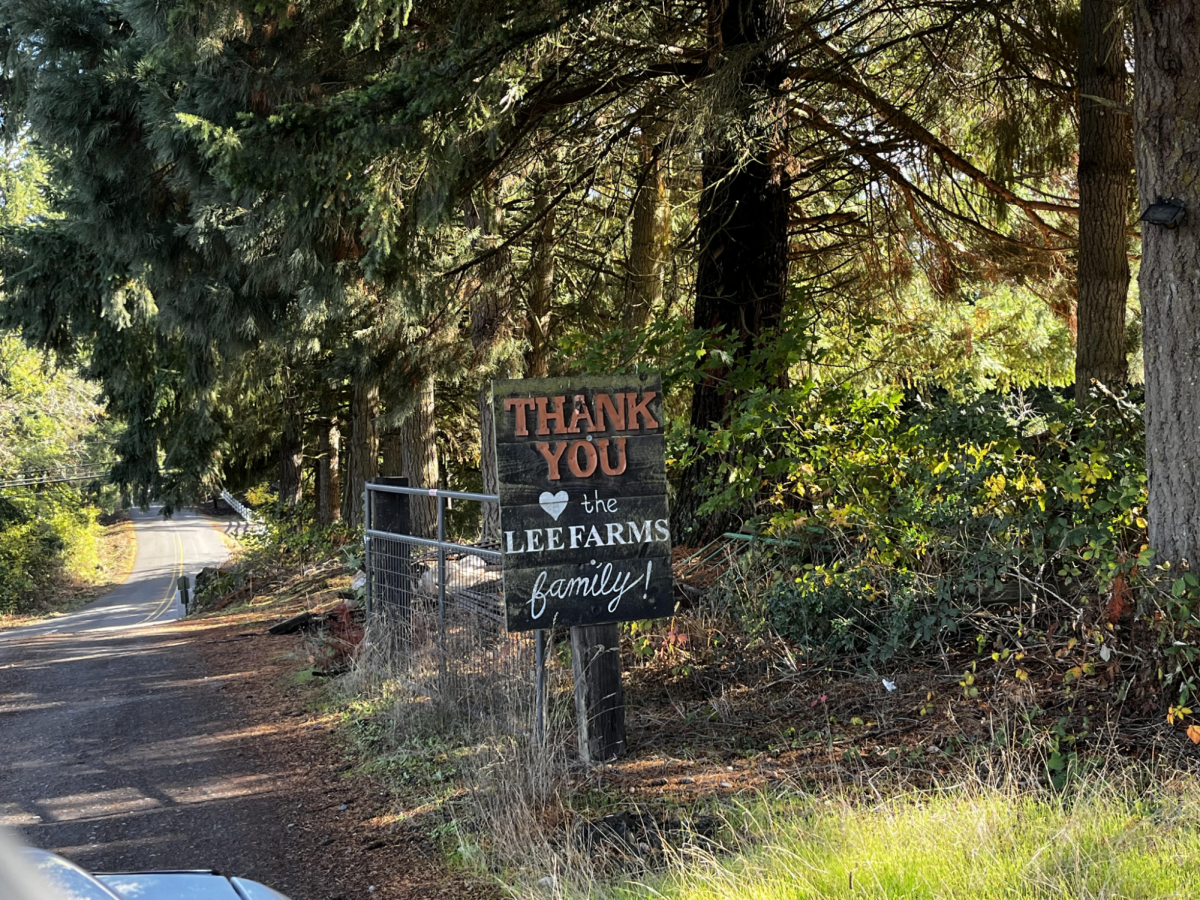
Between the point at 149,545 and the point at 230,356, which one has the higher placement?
the point at 230,356

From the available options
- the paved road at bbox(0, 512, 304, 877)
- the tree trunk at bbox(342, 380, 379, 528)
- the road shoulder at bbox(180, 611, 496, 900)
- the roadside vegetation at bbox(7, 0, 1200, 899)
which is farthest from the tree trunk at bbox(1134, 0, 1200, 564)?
the tree trunk at bbox(342, 380, 379, 528)

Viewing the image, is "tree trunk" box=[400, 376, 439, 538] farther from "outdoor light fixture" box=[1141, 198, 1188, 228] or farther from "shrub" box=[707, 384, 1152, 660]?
"outdoor light fixture" box=[1141, 198, 1188, 228]

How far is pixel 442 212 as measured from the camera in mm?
8031

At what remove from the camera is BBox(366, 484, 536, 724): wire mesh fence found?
6500 millimetres

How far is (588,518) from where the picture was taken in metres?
5.87

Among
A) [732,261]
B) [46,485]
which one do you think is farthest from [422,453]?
[46,485]

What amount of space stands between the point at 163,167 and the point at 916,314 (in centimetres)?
927

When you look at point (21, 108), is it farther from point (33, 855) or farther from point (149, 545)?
point (149, 545)

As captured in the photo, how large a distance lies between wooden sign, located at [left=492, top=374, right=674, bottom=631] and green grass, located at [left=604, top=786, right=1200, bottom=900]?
179cm

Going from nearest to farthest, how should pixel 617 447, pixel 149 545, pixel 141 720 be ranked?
pixel 617 447 → pixel 141 720 → pixel 149 545

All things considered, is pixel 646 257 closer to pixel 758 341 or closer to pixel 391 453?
pixel 758 341

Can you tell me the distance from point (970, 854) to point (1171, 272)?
3.31 m

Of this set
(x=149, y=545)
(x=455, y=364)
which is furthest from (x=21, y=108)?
(x=149, y=545)

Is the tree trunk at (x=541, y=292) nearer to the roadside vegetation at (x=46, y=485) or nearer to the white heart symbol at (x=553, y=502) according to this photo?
the white heart symbol at (x=553, y=502)
